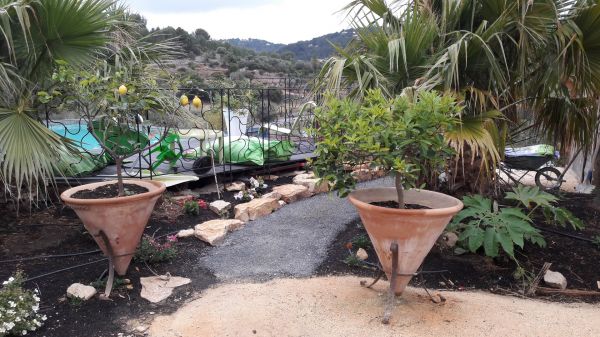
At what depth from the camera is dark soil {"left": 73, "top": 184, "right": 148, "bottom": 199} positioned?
297cm

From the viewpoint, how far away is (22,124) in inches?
115

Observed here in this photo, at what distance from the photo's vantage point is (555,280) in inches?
123

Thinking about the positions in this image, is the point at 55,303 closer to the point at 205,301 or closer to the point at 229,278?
the point at 205,301

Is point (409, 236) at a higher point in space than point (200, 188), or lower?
higher

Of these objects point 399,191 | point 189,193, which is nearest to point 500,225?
point 399,191

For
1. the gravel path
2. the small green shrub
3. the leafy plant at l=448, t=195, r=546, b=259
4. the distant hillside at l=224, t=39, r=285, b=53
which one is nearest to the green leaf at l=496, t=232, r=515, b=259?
the leafy plant at l=448, t=195, r=546, b=259

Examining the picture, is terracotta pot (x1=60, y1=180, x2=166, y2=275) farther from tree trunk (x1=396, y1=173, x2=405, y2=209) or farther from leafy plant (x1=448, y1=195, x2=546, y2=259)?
leafy plant (x1=448, y1=195, x2=546, y2=259)

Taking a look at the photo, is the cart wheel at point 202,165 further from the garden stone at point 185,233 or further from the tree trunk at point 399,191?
the tree trunk at point 399,191

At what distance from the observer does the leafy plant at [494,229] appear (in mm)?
2973

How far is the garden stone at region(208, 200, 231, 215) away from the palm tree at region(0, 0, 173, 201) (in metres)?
1.52

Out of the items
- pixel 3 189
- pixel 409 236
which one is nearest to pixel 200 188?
pixel 3 189

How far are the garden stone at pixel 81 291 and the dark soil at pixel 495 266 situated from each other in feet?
4.97

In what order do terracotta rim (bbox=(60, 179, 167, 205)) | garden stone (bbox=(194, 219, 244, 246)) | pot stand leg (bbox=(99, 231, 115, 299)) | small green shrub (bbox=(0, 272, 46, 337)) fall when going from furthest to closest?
1. garden stone (bbox=(194, 219, 244, 246))
2. pot stand leg (bbox=(99, 231, 115, 299))
3. terracotta rim (bbox=(60, 179, 167, 205))
4. small green shrub (bbox=(0, 272, 46, 337))

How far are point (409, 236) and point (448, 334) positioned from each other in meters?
0.56
